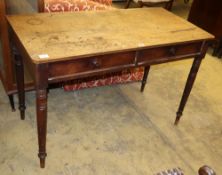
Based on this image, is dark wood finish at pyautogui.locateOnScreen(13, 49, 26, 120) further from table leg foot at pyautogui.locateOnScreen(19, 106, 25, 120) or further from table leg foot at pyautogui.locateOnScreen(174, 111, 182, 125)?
table leg foot at pyautogui.locateOnScreen(174, 111, 182, 125)

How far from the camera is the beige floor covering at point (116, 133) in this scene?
5.51 ft

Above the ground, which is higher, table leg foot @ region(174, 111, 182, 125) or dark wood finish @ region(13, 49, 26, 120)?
dark wood finish @ region(13, 49, 26, 120)

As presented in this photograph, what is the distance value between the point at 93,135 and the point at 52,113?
0.38 metres

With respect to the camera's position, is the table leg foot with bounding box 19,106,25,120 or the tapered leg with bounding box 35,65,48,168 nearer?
the tapered leg with bounding box 35,65,48,168

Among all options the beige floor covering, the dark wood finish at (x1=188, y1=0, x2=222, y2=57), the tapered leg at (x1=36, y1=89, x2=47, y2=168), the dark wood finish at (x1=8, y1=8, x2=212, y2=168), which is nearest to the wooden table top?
the dark wood finish at (x1=8, y1=8, x2=212, y2=168)

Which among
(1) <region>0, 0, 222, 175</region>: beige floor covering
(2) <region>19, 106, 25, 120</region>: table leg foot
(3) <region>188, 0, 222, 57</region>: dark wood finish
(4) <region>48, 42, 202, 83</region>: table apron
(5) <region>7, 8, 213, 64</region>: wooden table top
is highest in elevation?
(5) <region>7, 8, 213, 64</region>: wooden table top

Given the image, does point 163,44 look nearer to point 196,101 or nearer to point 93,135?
point 93,135

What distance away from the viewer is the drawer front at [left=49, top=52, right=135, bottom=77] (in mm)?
1271

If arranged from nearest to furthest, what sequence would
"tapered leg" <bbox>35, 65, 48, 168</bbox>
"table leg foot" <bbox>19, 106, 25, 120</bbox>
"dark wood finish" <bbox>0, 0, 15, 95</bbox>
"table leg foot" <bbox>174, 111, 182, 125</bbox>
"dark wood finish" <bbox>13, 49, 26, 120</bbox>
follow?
1. "tapered leg" <bbox>35, 65, 48, 168</bbox>
2. "dark wood finish" <bbox>13, 49, 26, 120</bbox>
3. "dark wood finish" <bbox>0, 0, 15, 95</bbox>
4. "table leg foot" <bbox>19, 106, 25, 120</bbox>
5. "table leg foot" <bbox>174, 111, 182, 125</bbox>

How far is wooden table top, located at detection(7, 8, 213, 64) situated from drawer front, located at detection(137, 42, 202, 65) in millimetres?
55

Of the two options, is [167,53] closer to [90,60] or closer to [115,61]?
[115,61]

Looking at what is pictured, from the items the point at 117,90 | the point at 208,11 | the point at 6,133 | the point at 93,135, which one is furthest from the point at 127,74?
the point at 208,11

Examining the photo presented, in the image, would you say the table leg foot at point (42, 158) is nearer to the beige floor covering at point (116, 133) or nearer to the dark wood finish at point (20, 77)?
the beige floor covering at point (116, 133)

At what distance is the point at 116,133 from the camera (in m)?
1.95
